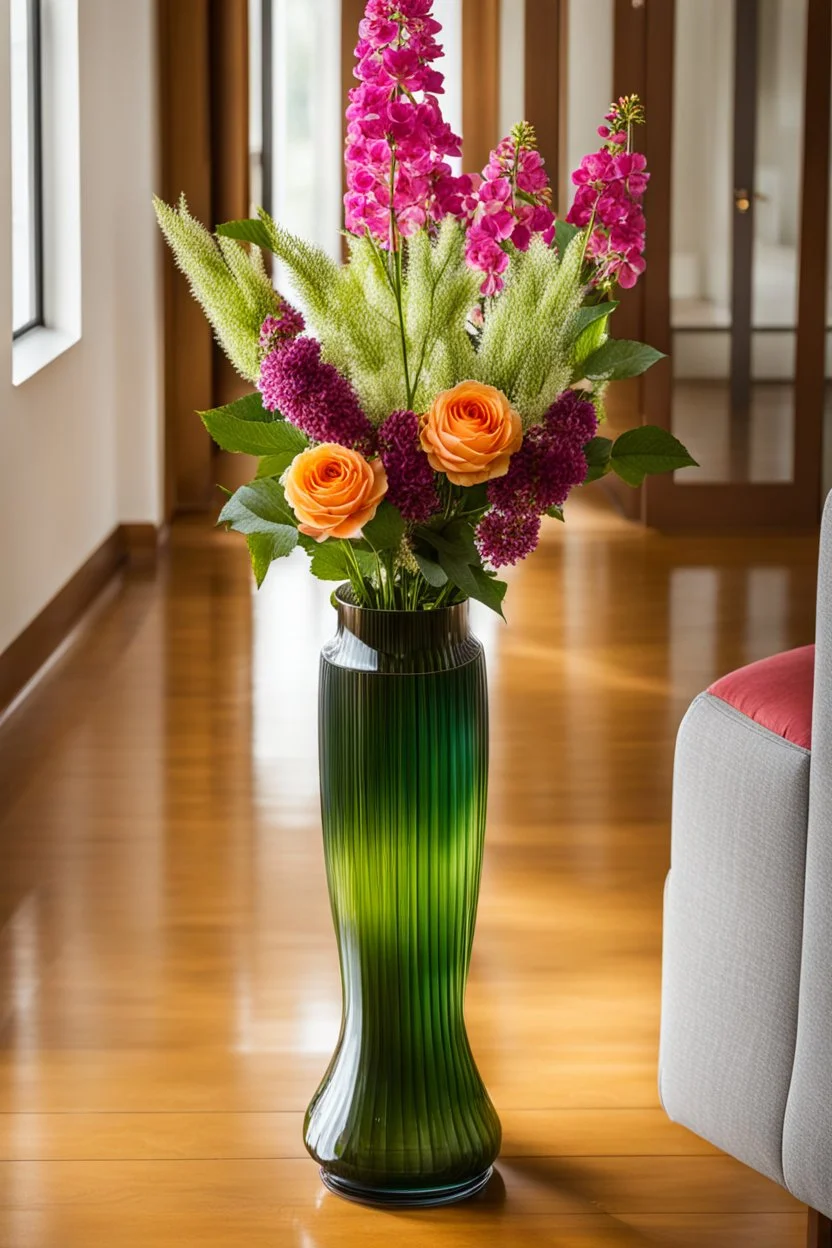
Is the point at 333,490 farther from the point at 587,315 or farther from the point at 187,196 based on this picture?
the point at 187,196

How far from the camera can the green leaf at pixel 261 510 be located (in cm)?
200

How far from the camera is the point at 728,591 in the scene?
5598 mm

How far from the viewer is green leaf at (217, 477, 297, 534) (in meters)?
2.00

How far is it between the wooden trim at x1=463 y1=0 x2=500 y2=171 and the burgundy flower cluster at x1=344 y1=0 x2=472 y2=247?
205 inches

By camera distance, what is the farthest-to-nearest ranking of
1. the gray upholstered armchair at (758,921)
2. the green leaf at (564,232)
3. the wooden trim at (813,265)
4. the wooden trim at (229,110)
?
1. the wooden trim at (229,110)
2. the wooden trim at (813,265)
3. the green leaf at (564,232)
4. the gray upholstered armchair at (758,921)

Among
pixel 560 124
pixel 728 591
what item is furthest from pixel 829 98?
pixel 728 591

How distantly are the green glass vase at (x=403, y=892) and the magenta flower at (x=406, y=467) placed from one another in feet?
0.62

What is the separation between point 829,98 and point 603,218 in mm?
4594

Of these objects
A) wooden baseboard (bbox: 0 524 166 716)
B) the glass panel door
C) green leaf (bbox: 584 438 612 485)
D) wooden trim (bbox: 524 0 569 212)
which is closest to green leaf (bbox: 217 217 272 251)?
green leaf (bbox: 584 438 612 485)

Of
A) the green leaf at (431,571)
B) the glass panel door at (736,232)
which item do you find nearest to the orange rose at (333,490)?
the green leaf at (431,571)

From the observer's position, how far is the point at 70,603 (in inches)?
202

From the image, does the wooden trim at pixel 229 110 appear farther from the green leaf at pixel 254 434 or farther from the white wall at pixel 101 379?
the green leaf at pixel 254 434

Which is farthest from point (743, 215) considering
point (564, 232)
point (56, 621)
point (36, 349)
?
point (564, 232)

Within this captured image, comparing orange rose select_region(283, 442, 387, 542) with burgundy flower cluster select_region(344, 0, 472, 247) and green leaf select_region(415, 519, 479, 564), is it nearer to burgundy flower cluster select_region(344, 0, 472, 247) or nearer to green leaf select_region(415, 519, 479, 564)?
green leaf select_region(415, 519, 479, 564)
